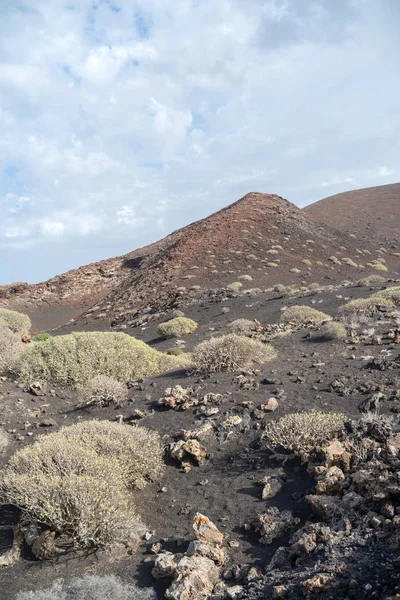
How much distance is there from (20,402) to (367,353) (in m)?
7.02

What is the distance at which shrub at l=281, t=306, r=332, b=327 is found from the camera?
1424 cm

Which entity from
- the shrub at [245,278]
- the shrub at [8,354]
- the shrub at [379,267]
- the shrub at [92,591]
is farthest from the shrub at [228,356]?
the shrub at [379,267]

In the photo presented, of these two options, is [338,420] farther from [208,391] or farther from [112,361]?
[112,361]

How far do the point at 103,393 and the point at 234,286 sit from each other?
1668 centimetres

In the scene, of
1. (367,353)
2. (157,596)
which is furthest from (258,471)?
(367,353)

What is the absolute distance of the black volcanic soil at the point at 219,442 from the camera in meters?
4.23

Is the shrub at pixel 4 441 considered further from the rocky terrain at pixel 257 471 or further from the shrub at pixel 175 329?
the shrub at pixel 175 329

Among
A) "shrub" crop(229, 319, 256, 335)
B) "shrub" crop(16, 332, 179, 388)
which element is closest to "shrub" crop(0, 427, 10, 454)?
"shrub" crop(16, 332, 179, 388)

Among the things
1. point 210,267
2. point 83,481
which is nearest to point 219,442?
point 83,481

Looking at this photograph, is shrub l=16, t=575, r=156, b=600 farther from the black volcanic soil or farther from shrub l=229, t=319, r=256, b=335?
shrub l=229, t=319, r=256, b=335

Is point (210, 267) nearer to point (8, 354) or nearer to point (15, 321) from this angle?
point (15, 321)

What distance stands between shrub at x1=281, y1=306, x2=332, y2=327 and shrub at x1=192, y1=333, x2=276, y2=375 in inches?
189

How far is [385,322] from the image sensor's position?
11.6 m

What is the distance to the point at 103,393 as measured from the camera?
8453 mm
